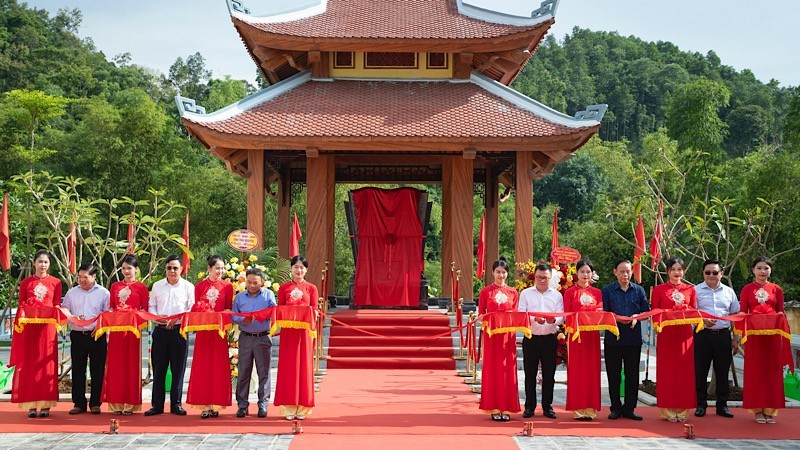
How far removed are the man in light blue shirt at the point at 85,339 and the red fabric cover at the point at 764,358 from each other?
5.67m

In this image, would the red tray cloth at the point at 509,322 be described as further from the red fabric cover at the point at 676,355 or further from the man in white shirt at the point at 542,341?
the red fabric cover at the point at 676,355

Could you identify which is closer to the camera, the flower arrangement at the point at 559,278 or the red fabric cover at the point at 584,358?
the red fabric cover at the point at 584,358

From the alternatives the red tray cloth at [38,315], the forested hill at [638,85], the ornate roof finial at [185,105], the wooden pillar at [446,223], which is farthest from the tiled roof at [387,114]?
the forested hill at [638,85]

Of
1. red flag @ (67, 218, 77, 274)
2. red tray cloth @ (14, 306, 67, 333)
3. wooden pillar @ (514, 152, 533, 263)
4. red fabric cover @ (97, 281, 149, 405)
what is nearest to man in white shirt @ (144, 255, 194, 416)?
red fabric cover @ (97, 281, 149, 405)

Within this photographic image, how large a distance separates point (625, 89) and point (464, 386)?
55.9 metres

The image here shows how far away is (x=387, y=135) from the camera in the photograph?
1279 centimetres

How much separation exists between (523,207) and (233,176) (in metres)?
19.1

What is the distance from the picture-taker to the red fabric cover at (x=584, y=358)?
24.2 ft

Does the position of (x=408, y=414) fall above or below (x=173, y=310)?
below

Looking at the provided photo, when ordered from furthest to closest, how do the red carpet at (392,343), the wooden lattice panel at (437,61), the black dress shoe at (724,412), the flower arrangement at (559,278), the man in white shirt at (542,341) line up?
1. the wooden lattice panel at (437,61)
2. the red carpet at (392,343)
3. the flower arrangement at (559,278)
4. the black dress shoe at (724,412)
5. the man in white shirt at (542,341)

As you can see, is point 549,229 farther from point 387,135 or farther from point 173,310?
point 173,310

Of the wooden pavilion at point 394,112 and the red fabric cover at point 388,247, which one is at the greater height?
the wooden pavilion at point 394,112

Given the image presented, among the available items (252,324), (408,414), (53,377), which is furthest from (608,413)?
(53,377)

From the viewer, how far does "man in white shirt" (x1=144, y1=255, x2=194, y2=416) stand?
758cm
